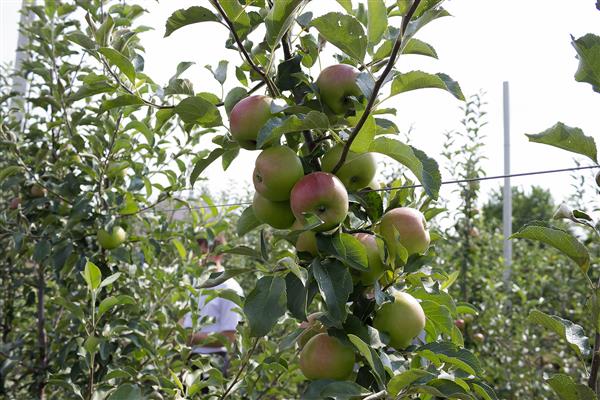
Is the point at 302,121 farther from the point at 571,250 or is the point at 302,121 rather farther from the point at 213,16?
the point at 571,250

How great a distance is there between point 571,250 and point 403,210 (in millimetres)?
270

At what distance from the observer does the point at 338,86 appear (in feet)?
3.02

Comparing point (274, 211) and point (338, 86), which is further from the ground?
point (338, 86)

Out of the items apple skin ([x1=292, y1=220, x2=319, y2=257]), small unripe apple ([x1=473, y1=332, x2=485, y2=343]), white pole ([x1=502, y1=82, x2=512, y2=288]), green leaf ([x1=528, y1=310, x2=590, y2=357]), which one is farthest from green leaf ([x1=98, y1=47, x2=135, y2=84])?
white pole ([x1=502, y1=82, x2=512, y2=288])

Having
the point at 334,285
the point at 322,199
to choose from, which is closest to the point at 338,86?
the point at 322,199

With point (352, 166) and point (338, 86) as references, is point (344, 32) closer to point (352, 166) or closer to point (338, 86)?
point (338, 86)

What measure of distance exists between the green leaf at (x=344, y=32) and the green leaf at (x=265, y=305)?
1.25ft

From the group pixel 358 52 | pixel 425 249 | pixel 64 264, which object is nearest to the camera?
pixel 358 52

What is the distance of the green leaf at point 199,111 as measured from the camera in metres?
0.96

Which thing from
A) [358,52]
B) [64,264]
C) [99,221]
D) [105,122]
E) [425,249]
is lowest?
[64,264]

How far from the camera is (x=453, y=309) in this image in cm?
104

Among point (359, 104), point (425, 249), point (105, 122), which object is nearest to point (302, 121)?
point (359, 104)

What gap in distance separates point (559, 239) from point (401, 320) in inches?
10.9

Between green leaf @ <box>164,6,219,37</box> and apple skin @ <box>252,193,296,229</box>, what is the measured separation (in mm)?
311
